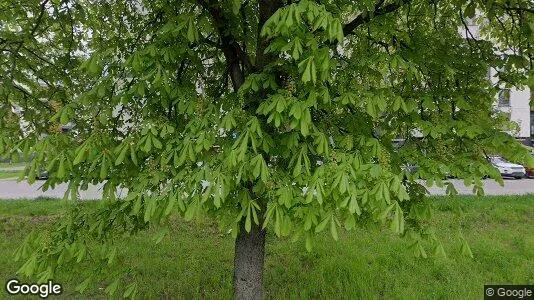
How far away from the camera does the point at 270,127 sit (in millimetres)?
2334

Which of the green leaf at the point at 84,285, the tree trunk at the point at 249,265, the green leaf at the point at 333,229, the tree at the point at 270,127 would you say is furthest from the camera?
the tree trunk at the point at 249,265

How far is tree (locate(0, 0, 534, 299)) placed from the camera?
190 centimetres

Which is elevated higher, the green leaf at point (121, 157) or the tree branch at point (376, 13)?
the tree branch at point (376, 13)

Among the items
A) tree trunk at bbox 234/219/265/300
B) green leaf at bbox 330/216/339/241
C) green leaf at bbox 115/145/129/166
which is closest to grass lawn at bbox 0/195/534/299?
tree trunk at bbox 234/219/265/300

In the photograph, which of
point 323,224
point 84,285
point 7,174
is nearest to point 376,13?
point 323,224

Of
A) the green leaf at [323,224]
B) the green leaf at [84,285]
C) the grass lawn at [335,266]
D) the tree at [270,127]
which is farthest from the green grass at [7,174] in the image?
the green leaf at [323,224]

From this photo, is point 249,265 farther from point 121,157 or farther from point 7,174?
point 7,174

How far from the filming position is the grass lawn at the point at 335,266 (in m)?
4.00

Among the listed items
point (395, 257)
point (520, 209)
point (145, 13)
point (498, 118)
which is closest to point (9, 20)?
point (145, 13)

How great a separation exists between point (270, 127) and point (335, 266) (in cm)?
263

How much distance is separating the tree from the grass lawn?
667mm

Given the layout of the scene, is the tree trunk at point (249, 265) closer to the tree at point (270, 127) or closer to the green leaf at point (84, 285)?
the tree at point (270, 127)

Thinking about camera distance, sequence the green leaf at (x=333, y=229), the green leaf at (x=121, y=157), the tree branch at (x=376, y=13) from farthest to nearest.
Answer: the tree branch at (x=376, y=13) < the green leaf at (x=121, y=157) < the green leaf at (x=333, y=229)

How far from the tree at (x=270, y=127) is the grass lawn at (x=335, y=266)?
667mm
